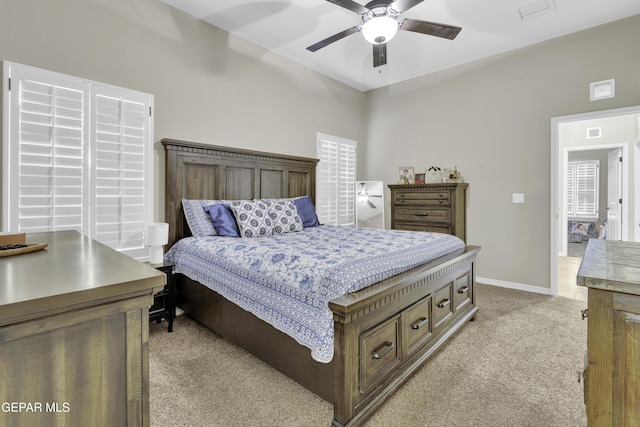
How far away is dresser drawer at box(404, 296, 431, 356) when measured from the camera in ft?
6.70

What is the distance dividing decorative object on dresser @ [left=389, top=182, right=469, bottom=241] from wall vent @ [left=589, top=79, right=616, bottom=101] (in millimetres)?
1641

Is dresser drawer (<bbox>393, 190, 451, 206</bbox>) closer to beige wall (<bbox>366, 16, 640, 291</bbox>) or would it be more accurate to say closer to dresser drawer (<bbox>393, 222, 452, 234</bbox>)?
dresser drawer (<bbox>393, 222, 452, 234</bbox>)

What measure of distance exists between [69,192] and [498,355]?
362 centimetres

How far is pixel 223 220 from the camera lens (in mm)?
3016

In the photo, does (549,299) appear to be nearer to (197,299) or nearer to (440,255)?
(440,255)

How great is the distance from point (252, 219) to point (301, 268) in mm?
1428

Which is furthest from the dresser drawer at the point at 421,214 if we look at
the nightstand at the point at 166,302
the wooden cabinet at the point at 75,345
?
the wooden cabinet at the point at 75,345

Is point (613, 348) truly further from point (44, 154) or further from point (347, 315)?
point (44, 154)

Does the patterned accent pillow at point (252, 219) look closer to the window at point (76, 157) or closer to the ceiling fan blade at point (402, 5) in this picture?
the window at point (76, 157)

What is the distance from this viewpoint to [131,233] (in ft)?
9.46

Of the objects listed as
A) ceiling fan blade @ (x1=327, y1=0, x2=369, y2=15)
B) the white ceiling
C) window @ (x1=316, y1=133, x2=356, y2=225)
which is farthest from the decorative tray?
window @ (x1=316, y1=133, x2=356, y2=225)

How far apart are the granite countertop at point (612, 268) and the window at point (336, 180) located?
3568mm

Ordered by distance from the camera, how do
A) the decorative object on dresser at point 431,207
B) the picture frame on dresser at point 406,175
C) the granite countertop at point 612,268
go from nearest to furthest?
the granite countertop at point 612,268 < the decorative object on dresser at point 431,207 < the picture frame on dresser at point 406,175

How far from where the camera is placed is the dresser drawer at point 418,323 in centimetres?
204
